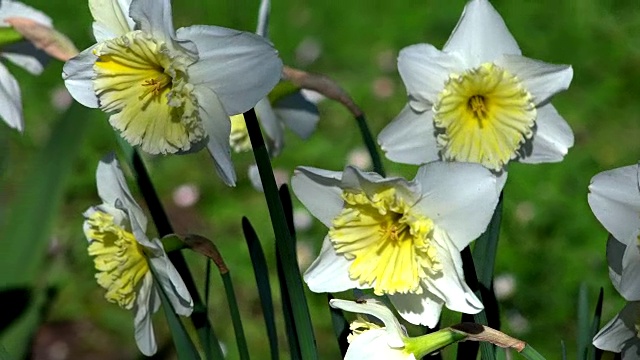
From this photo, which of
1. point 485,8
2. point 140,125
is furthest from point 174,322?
point 485,8

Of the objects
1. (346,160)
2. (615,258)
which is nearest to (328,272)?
(615,258)

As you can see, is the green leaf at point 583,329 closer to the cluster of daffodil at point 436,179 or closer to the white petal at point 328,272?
the cluster of daffodil at point 436,179

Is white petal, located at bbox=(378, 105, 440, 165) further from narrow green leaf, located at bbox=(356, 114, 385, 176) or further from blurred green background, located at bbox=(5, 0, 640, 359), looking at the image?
blurred green background, located at bbox=(5, 0, 640, 359)

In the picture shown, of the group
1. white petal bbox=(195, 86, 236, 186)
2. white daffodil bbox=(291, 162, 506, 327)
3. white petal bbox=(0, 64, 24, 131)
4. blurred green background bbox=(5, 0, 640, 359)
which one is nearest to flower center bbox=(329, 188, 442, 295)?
white daffodil bbox=(291, 162, 506, 327)

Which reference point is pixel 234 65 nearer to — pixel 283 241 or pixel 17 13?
pixel 283 241

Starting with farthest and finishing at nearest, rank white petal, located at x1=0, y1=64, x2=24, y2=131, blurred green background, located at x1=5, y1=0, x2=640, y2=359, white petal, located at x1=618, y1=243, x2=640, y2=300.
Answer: blurred green background, located at x1=5, y1=0, x2=640, y2=359 → white petal, located at x1=0, y1=64, x2=24, y2=131 → white petal, located at x1=618, y1=243, x2=640, y2=300

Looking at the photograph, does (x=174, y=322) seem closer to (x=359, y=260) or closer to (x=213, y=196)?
(x=359, y=260)
